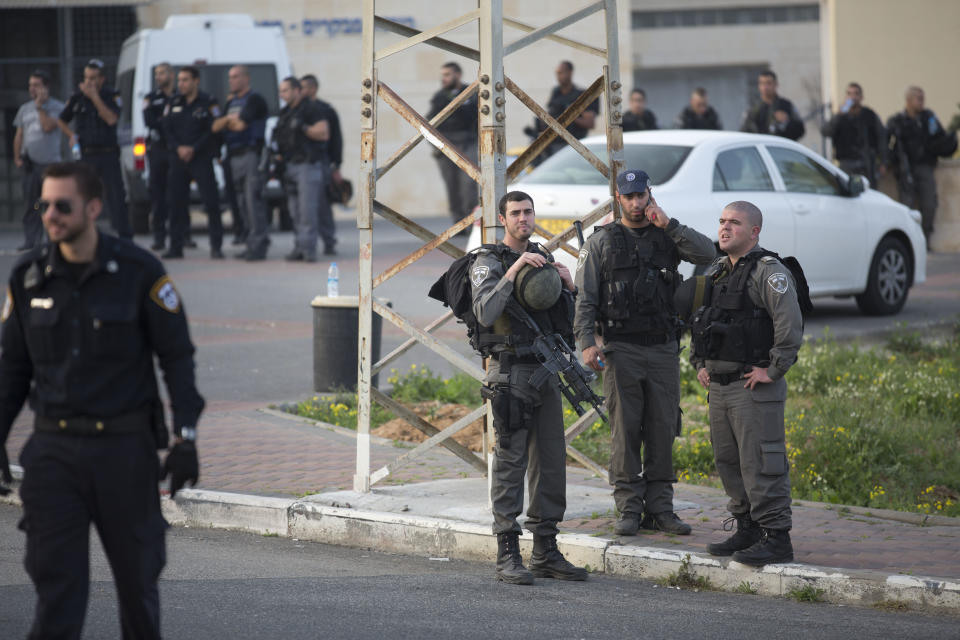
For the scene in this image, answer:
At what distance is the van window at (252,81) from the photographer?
2056 centimetres

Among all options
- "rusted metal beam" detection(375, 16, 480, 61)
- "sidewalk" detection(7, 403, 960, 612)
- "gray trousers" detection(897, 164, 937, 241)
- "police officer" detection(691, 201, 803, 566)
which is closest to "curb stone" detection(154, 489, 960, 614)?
"sidewalk" detection(7, 403, 960, 612)

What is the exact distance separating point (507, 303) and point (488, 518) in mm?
1346

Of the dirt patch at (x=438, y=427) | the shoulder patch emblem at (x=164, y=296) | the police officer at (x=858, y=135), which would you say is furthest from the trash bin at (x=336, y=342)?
the police officer at (x=858, y=135)

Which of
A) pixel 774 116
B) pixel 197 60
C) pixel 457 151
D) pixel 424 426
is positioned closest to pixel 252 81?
pixel 197 60

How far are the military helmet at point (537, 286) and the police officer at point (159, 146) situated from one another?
11708 millimetres

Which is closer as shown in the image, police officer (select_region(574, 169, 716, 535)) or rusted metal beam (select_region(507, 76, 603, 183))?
police officer (select_region(574, 169, 716, 535))

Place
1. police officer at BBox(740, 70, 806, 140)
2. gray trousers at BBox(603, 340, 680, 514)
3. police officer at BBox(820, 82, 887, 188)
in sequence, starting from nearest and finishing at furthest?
gray trousers at BBox(603, 340, 680, 514)
police officer at BBox(740, 70, 806, 140)
police officer at BBox(820, 82, 887, 188)

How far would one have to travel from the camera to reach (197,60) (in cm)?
2072

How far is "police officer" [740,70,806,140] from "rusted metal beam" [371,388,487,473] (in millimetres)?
11107

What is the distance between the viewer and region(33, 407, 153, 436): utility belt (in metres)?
4.32

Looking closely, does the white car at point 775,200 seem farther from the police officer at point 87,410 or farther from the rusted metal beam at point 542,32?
the police officer at point 87,410

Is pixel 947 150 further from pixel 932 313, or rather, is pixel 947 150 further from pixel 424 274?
pixel 424 274

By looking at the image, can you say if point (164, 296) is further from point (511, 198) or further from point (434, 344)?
point (434, 344)

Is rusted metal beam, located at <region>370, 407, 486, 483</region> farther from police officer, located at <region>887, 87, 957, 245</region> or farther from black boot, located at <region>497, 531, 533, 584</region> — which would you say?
police officer, located at <region>887, 87, 957, 245</region>
